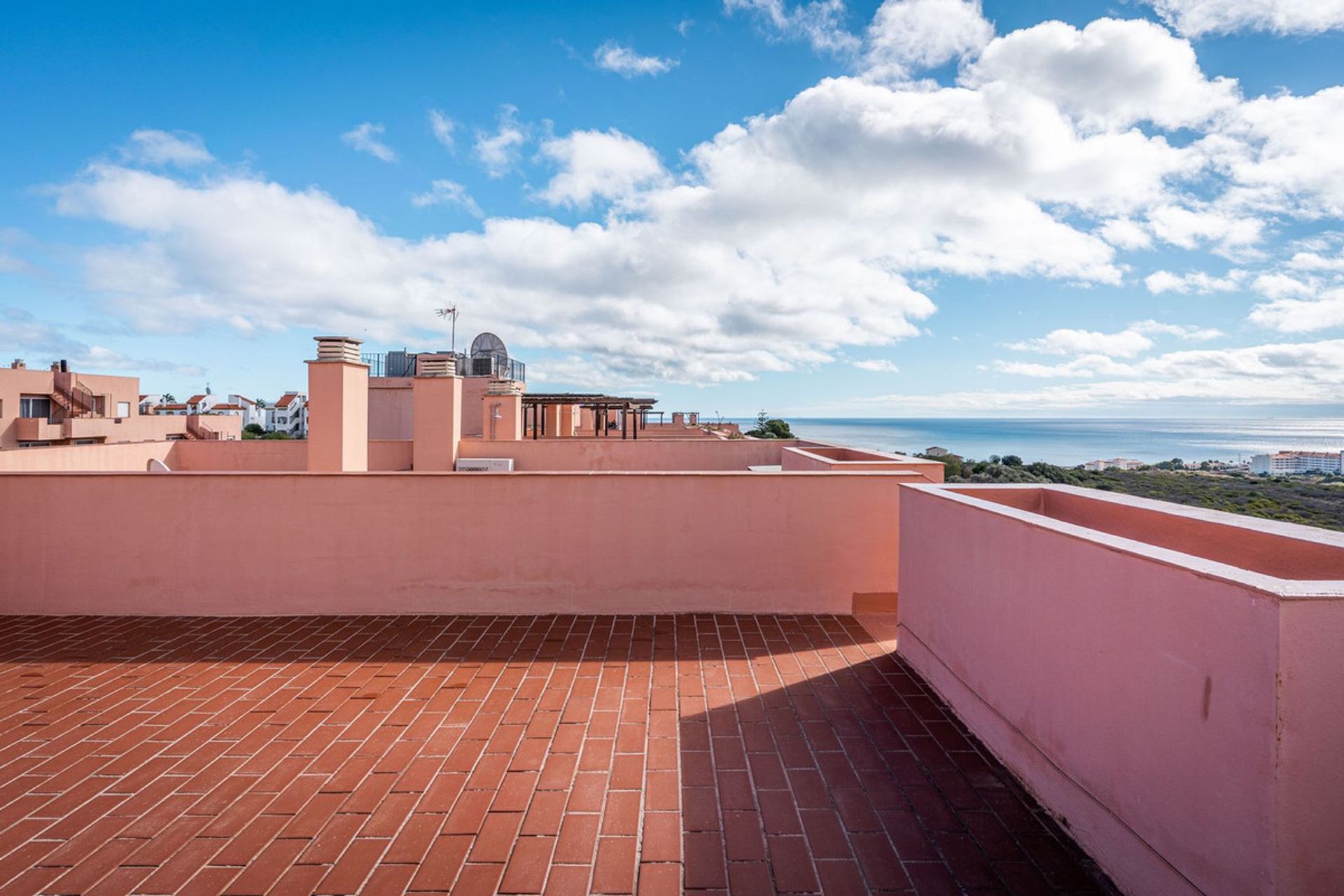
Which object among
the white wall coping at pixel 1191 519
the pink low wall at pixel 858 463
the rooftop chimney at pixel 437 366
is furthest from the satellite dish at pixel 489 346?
the white wall coping at pixel 1191 519

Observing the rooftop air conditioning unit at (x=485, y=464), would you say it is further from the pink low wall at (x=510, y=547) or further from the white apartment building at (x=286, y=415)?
the white apartment building at (x=286, y=415)

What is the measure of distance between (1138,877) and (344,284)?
101 feet

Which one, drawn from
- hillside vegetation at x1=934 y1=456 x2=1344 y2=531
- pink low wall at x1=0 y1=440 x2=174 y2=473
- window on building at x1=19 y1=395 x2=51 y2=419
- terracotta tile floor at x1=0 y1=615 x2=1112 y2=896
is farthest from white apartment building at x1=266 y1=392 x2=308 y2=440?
hillside vegetation at x1=934 y1=456 x2=1344 y2=531

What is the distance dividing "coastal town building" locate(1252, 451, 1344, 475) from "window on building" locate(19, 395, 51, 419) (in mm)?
44923

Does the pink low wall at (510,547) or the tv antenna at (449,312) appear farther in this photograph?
the tv antenna at (449,312)

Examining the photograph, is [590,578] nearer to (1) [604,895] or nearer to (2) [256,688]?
(2) [256,688]

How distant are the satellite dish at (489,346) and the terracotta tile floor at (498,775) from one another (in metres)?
24.7

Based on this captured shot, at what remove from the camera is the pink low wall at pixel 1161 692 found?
1478 mm

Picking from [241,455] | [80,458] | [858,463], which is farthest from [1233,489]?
[80,458]

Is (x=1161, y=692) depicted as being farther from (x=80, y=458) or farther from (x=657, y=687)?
(x=80, y=458)

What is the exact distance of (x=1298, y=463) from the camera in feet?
31.6

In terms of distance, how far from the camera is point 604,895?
2051mm

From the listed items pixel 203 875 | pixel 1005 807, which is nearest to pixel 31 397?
pixel 203 875

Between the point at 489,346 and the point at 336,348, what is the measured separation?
70.1 feet
